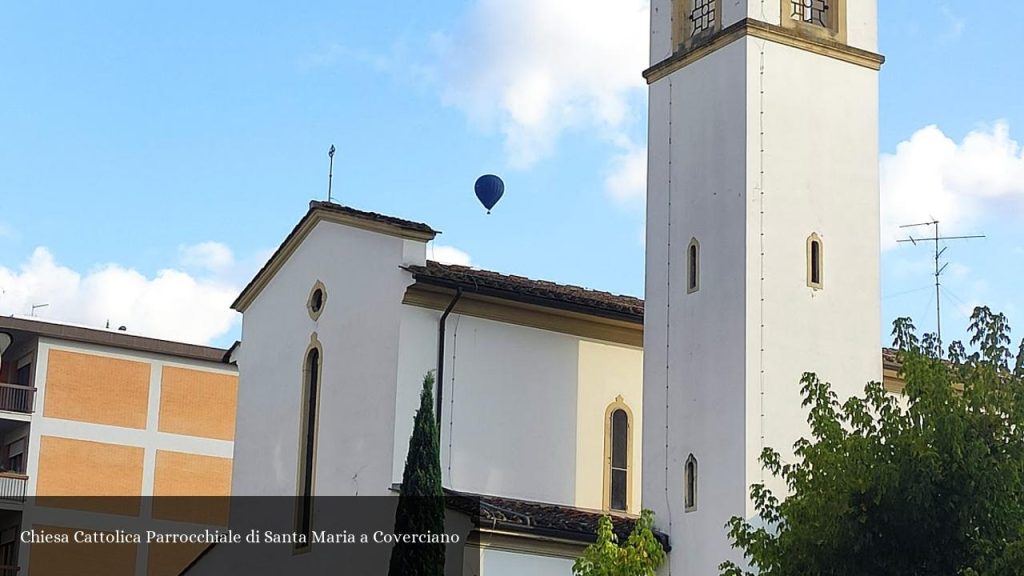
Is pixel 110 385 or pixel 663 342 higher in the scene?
pixel 110 385

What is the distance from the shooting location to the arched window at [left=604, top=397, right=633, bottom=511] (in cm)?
2471

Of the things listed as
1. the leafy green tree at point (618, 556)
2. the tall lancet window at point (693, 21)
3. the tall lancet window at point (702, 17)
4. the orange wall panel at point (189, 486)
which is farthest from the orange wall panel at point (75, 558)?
the leafy green tree at point (618, 556)

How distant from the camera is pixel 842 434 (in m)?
16.8

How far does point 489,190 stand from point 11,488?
23575 mm

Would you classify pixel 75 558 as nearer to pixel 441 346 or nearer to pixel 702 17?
pixel 441 346

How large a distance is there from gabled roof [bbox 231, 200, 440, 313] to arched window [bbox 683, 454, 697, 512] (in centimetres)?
495

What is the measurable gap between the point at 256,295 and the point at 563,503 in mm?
6909

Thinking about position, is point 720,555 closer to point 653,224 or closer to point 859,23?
point 653,224

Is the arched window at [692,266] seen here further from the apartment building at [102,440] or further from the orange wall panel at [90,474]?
the orange wall panel at [90,474]

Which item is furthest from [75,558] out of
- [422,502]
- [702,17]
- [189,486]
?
[702,17]

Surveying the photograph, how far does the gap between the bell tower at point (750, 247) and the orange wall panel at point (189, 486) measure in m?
27.8

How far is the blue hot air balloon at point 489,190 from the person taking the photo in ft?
89.2

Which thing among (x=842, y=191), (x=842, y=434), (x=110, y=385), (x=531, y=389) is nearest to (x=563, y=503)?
(x=531, y=389)

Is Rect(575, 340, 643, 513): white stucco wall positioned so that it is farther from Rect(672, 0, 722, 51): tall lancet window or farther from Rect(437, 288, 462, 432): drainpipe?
Rect(672, 0, 722, 51): tall lancet window
